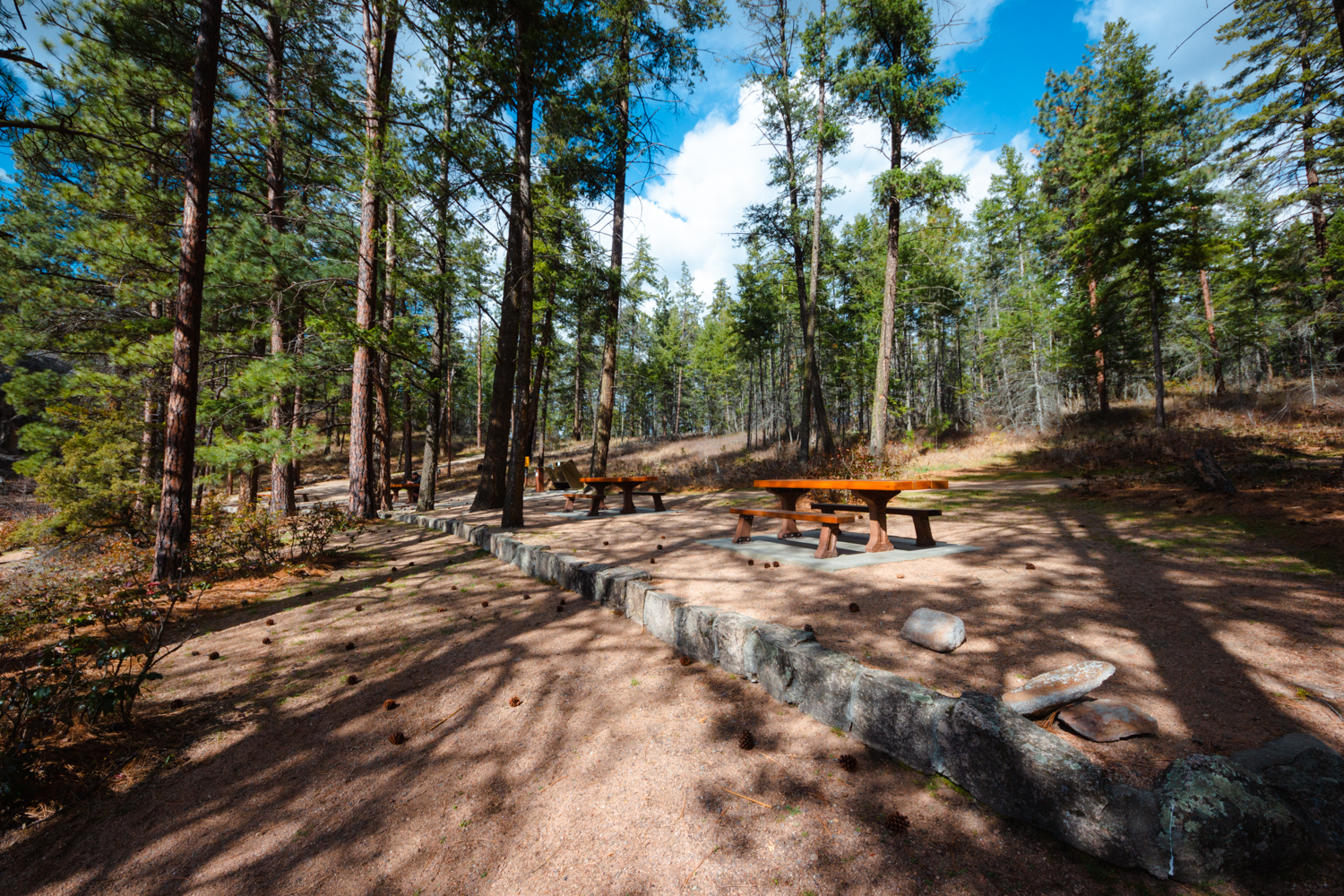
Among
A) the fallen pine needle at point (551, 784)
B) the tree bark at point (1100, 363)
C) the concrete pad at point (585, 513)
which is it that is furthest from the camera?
the tree bark at point (1100, 363)

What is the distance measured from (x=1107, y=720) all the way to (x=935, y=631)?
91cm

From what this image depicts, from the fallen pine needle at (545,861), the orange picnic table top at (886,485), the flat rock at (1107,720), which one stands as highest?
the orange picnic table top at (886,485)

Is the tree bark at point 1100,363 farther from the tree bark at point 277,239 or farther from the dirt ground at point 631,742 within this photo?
the tree bark at point 277,239

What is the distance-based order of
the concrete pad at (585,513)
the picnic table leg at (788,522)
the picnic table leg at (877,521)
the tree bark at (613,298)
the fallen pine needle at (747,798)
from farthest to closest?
the tree bark at (613,298)
the concrete pad at (585,513)
the picnic table leg at (788,522)
the picnic table leg at (877,521)
the fallen pine needle at (747,798)

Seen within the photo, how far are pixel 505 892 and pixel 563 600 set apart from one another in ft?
8.61

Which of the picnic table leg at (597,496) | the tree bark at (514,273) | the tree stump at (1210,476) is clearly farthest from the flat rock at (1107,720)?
the picnic table leg at (597,496)

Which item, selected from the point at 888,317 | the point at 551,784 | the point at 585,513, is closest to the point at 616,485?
the point at 585,513

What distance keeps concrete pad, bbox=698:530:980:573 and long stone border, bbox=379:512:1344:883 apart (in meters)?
2.37

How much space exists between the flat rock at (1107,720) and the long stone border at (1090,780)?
27cm

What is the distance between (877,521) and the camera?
500 centimetres

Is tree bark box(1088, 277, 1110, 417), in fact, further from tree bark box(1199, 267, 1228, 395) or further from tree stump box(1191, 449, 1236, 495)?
tree stump box(1191, 449, 1236, 495)

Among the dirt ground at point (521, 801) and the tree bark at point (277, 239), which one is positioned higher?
the tree bark at point (277, 239)

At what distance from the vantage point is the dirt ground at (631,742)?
62.4 inches

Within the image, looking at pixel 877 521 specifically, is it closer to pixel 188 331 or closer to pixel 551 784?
pixel 551 784
